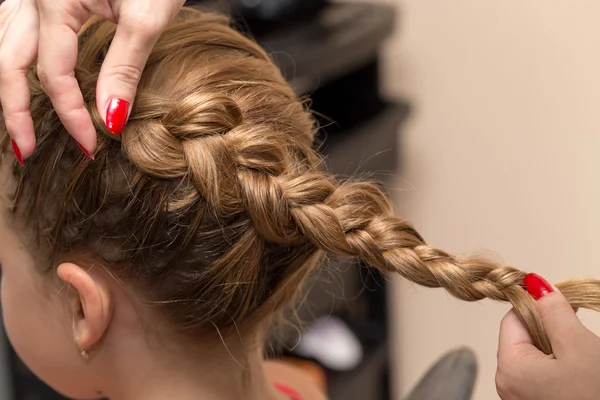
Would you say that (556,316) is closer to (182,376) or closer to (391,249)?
(391,249)

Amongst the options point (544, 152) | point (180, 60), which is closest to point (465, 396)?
point (180, 60)

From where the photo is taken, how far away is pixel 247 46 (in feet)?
2.98

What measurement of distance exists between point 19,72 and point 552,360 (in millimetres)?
594

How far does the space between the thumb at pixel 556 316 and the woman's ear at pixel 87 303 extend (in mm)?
457

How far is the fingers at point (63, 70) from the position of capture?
74 cm

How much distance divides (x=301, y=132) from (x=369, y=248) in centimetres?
18

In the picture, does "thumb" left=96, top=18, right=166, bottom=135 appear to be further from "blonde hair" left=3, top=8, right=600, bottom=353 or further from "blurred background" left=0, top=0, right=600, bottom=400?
"blurred background" left=0, top=0, right=600, bottom=400

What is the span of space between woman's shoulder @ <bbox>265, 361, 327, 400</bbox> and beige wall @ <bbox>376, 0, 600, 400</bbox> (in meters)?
0.80

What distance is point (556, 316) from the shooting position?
0.68m

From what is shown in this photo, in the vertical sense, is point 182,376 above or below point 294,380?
above

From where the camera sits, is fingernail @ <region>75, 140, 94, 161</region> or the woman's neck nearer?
fingernail @ <region>75, 140, 94, 161</region>

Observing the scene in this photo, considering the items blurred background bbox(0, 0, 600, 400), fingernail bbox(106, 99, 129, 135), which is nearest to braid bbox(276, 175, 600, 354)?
fingernail bbox(106, 99, 129, 135)

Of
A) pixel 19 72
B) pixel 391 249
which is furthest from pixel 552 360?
pixel 19 72

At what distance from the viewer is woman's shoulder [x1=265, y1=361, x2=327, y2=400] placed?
118cm
